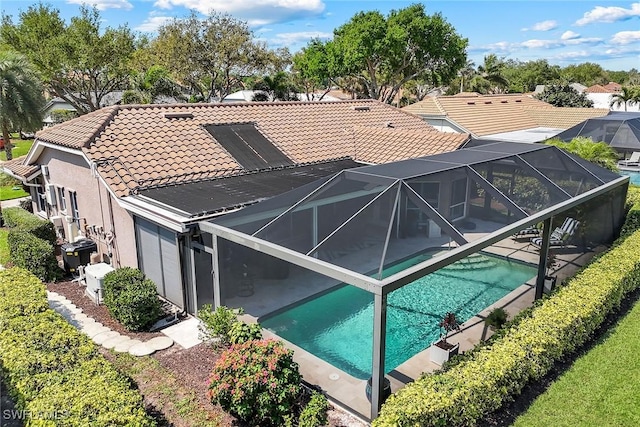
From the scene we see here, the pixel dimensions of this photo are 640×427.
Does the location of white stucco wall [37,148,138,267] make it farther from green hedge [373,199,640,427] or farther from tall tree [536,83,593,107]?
tall tree [536,83,593,107]

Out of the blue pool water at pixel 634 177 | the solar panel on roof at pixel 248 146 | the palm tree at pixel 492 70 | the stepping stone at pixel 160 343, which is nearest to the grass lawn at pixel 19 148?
the solar panel on roof at pixel 248 146

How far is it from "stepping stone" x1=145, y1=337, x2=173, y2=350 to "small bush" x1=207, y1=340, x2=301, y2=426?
117 inches

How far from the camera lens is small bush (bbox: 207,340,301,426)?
748 cm

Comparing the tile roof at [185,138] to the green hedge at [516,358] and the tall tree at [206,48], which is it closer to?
the green hedge at [516,358]

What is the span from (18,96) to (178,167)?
2024 cm

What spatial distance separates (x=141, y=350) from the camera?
1022 centimetres

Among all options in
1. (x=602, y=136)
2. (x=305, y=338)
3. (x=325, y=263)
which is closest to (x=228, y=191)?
(x=305, y=338)

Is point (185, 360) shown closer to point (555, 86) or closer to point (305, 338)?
point (305, 338)

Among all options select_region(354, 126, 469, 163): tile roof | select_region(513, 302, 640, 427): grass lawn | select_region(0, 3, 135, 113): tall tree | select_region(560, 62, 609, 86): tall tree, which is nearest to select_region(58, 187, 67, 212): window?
select_region(354, 126, 469, 163): tile roof

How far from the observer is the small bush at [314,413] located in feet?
24.5

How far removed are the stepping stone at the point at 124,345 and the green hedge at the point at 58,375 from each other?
1.56m

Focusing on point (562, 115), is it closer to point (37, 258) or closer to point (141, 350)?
point (141, 350)

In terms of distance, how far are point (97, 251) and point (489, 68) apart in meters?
65.0

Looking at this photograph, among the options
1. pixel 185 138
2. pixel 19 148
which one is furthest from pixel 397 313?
pixel 19 148
